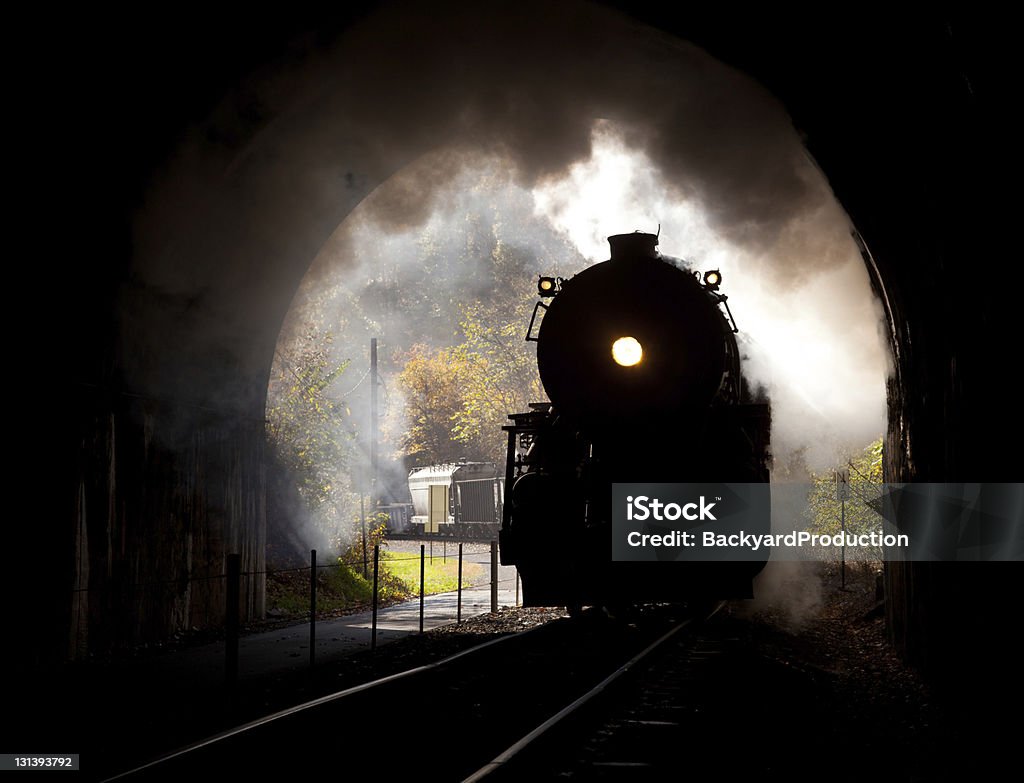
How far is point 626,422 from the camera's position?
902cm

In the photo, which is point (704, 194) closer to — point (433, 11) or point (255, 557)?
point (433, 11)

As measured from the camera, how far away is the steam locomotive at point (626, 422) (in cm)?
886

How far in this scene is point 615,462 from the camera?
9164mm

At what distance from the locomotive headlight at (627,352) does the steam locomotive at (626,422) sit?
0.01 meters

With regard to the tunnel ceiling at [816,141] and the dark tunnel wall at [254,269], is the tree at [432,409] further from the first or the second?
the tunnel ceiling at [816,141]

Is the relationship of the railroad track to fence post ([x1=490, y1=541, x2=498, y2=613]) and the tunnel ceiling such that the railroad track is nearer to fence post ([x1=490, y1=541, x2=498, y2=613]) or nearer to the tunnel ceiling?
the tunnel ceiling

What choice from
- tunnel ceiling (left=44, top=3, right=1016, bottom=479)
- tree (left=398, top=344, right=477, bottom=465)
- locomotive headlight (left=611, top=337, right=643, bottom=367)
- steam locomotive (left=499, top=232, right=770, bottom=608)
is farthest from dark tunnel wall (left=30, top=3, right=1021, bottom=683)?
tree (left=398, top=344, right=477, bottom=465)

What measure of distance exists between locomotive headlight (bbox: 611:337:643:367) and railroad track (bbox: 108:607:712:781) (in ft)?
8.29

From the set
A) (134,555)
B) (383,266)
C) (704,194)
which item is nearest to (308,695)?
(134,555)

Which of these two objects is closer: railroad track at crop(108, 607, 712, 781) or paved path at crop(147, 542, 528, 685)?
railroad track at crop(108, 607, 712, 781)

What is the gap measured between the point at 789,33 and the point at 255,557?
9.48m

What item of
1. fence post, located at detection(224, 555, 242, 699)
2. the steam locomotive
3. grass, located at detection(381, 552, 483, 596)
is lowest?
grass, located at detection(381, 552, 483, 596)

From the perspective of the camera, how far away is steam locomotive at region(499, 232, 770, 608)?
29.1 feet

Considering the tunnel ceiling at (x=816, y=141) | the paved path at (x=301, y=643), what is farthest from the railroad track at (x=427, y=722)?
the tunnel ceiling at (x=816, y=141)
